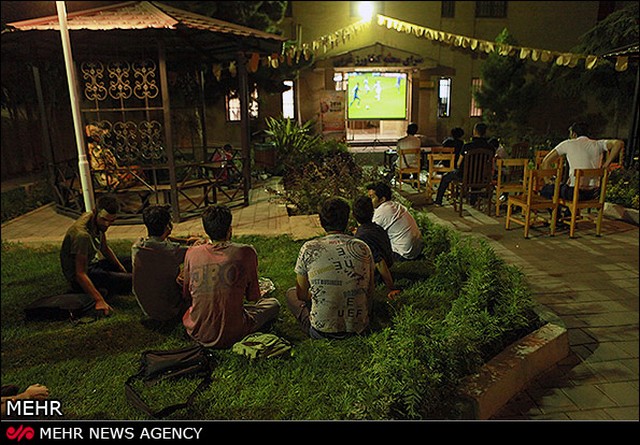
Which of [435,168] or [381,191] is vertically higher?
[381,191]

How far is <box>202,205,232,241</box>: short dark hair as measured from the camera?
3.58 metres

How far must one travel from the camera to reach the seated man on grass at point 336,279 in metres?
3.58

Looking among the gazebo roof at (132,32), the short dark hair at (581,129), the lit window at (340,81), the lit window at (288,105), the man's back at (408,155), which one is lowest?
the man's back at (408,155)

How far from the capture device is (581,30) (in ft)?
58.0

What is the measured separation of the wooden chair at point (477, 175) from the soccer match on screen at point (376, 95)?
932 centimetres

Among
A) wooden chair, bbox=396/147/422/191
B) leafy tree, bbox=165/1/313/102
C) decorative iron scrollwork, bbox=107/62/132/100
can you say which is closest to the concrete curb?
wooden chair, bbox=396/147/422/191

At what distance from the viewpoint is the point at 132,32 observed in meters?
7.30

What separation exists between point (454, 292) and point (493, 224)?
3.28m

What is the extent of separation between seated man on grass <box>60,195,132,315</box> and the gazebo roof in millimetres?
3760

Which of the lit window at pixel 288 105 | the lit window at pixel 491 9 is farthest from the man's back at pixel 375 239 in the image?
the lit window at pixel 491 9

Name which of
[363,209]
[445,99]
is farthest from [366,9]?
[363,209]

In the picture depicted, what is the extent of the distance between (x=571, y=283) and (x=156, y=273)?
4183mm

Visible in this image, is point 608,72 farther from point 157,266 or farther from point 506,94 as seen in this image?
point 157,266

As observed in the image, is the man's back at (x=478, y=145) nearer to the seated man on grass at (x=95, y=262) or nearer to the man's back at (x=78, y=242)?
the seated man on grass at (x=95, y=262)
